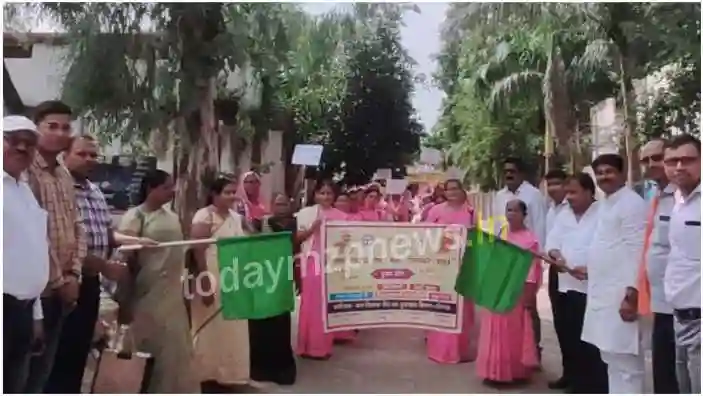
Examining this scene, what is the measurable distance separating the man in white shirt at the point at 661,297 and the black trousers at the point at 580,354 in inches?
20.9

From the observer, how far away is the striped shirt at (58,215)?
370 cm

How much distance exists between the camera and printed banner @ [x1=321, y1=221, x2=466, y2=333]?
5270 millimetres

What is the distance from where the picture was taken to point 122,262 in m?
4.35

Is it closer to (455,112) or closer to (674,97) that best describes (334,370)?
(674,97)

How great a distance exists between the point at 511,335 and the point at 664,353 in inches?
48.0

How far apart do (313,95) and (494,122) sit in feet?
11.7

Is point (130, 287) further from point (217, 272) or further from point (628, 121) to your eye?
point (628, 121)

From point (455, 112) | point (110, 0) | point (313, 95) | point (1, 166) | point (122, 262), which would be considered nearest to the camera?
point (1, 166)

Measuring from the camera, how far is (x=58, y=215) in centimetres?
379

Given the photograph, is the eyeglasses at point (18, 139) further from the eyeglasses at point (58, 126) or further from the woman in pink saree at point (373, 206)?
the woman in pink saree at point (373, 206)

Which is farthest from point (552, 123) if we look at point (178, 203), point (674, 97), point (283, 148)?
point (178, 203)

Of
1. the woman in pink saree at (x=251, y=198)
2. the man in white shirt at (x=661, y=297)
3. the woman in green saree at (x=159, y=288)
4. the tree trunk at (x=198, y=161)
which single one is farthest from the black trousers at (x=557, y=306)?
the tree trunk at (x=198, y=161)

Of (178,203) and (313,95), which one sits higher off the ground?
(313,95)

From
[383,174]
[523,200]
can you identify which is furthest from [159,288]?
[383,174]
